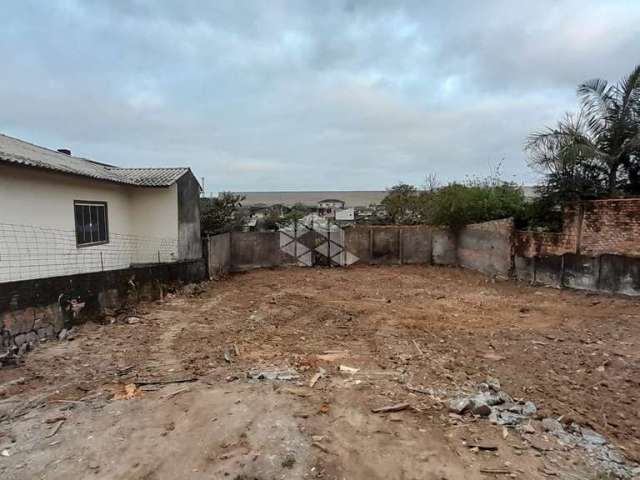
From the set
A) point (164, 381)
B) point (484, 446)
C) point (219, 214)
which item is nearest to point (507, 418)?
point (484, 446)

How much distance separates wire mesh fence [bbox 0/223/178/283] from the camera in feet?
19.9

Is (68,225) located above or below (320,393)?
above

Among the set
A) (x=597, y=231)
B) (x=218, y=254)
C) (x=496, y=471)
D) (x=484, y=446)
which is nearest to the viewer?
(x=496, y=471)

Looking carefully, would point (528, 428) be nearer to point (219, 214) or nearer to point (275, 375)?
point (275, 375)

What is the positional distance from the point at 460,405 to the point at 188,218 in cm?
884

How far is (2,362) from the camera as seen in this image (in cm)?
421

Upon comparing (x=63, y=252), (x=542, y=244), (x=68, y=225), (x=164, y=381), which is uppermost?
(x=68, y=225)

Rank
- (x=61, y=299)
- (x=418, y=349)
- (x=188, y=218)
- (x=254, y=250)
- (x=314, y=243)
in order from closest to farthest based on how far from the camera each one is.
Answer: (x=418, y=349), (x=61, y=299), (x=188, y=218), (x=254, y=250), (x=314, y=243)

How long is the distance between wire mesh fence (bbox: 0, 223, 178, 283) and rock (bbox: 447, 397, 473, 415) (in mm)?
6573

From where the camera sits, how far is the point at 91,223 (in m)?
8.27

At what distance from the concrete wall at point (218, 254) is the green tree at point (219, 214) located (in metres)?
1.56

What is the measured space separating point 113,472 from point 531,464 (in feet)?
8.82

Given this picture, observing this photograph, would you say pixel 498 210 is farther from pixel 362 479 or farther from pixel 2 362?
pixel 2 362

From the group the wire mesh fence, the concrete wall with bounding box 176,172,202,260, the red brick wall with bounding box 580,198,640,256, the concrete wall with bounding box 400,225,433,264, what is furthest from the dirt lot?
the concrete wall with bounding box 400,225,433,264
